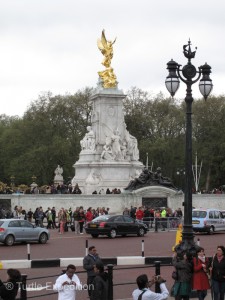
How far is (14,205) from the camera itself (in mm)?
53906

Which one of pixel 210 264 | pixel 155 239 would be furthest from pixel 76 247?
pixel 210 264

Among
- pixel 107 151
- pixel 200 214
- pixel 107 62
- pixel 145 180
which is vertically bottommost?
pixel 200 214

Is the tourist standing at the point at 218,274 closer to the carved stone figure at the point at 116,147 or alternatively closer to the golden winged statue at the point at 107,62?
the carved stone figure at the point at 116,147

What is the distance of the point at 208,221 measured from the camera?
1543 inches

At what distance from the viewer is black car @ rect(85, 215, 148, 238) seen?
118ft

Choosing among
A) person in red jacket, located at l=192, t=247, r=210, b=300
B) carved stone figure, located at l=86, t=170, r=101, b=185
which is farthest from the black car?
carved stone figure, located at l=86, t=170, r=101, b=185

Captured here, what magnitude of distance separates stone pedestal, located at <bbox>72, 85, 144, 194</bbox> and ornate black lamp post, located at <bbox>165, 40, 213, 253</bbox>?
137 feet

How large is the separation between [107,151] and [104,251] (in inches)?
1376

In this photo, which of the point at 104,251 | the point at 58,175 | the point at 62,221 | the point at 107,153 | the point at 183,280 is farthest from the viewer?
the point at 58,175

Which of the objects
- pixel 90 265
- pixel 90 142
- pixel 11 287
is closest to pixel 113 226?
pixel 90 265

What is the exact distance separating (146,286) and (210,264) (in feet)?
13.4

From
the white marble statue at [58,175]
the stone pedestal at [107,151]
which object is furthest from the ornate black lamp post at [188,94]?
the white marble statue at [58,175]

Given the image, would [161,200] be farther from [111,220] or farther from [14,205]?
[111,220]

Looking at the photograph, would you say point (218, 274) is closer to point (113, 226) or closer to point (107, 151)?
point (113, 226)
